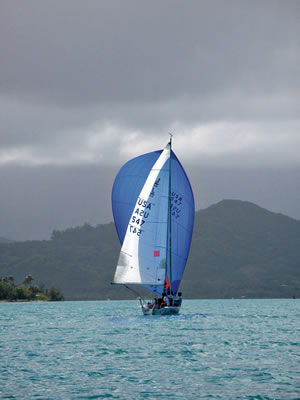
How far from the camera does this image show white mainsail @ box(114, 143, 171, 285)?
215 feet

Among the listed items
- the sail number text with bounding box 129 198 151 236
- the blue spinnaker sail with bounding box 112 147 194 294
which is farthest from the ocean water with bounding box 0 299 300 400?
the sail number text with bounding box 129 198 151 236

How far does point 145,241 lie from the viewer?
66.2 metres

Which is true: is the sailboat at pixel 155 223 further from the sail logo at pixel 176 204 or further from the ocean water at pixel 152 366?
the ocean water at pixel 152 366

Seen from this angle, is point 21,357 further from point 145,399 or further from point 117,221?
point 117,221

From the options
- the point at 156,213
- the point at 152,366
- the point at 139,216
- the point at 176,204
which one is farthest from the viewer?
the point at 176,204

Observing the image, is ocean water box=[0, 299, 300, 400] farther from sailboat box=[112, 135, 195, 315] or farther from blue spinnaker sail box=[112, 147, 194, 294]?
Result: blue spinnaker sail box=[112, 147, 194, 294]

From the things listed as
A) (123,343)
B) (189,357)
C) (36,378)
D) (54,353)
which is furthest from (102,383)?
(123,343)

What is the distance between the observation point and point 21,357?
115ft

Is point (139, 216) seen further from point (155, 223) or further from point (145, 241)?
point (145, 241)

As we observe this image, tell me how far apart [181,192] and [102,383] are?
4309cm

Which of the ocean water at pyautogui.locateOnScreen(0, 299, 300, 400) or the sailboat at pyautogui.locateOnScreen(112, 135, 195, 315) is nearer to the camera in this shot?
the ocean water at pyautogui.locateOnScreen(0, 299, 300, 400)

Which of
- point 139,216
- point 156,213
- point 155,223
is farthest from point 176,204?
point 139,216

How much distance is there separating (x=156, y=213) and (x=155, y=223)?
1.04 m

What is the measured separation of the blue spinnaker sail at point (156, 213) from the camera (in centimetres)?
6631
